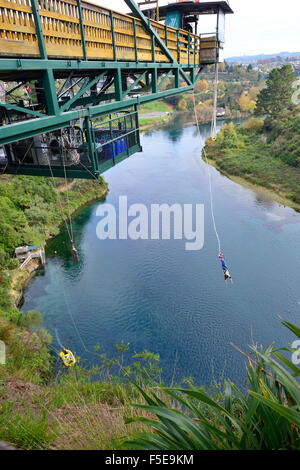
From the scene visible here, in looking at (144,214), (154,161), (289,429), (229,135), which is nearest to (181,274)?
(144,214)

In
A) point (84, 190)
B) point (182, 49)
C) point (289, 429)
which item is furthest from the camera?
point (84, 190)

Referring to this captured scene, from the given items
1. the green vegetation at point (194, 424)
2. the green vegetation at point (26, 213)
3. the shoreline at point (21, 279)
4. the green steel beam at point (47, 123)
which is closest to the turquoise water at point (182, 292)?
the shoreline at point (21, 279)

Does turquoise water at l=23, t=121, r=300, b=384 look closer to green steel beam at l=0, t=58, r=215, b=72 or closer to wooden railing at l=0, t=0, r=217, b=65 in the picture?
green steel beam at l=0, t=58, r=215, b=72

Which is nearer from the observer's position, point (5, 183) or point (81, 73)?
point (81, 73)

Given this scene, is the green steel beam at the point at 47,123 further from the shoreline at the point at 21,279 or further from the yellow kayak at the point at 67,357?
the shoreline at the point at 21,279

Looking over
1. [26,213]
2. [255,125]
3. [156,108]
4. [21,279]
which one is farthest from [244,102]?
[21,279]

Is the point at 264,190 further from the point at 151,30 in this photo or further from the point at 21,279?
the point at 151,30

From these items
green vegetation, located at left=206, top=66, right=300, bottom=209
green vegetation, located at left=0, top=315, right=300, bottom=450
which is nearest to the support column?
green vegetation, located at left=0, top=315, right=300, bottom=450
